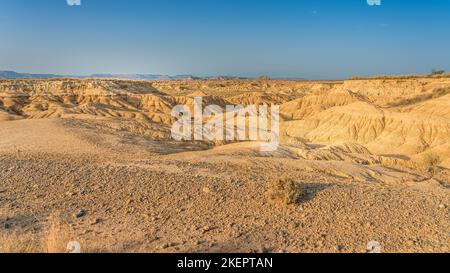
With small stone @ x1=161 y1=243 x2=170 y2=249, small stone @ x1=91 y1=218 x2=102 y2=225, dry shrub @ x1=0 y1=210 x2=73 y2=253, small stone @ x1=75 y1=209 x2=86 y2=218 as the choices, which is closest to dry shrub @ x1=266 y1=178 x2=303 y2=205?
small stone @ x1=161 y1=243 x2=170 y2=249

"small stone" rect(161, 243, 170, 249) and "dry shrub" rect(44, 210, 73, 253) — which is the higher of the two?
"dry shrub" rect(44, 210, 73, 253)

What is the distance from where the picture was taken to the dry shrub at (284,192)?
745cm

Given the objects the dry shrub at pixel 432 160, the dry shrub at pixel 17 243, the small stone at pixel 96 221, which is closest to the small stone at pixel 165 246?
the small stone at pixel 96 221

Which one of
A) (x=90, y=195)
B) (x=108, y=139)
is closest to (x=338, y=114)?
(x=108, y=139)

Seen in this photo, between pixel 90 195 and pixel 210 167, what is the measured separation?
12.1 ft

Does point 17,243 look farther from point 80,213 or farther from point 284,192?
point 284,192

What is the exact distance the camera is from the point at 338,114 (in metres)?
39.5

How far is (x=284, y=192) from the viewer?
748cm

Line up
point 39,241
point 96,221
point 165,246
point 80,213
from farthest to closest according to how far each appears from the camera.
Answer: point 80,213 → point 96,221 → point 39,241 → point 165,246

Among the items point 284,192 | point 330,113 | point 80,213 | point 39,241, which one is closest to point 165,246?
point 39,241

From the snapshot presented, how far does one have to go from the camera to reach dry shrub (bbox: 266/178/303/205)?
745 centimetres

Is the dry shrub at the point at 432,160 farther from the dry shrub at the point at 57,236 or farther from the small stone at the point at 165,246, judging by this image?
the dry shrub at the point at 57,236

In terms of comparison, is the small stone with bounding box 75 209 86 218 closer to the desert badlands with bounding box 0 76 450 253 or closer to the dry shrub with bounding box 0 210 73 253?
the desert badlands with bounding box 0 76 450 253
